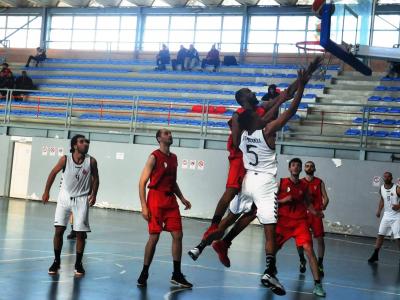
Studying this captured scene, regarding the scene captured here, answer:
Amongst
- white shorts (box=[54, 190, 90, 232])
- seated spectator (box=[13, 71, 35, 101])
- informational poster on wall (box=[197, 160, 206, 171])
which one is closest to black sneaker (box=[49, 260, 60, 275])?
white shorts (box=[54, 190, 90, 232])

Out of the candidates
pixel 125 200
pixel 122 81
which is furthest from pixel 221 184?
pixel 122 81

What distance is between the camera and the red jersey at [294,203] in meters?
9.66

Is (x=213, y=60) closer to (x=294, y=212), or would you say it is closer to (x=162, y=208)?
(x=294, y=212)

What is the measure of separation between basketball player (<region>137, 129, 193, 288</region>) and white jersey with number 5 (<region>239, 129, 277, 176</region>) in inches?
51.3

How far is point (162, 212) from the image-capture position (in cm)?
909

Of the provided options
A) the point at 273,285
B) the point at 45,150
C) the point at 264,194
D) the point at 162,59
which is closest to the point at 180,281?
the point at 273,285

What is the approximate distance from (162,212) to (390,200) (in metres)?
6.90

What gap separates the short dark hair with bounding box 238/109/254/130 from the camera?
8266 mm

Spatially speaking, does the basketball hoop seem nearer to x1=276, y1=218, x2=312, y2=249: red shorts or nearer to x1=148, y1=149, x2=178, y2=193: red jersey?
x1=276, y1=218, x2=312, y2=249: red shorts

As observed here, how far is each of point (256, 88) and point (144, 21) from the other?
1238cm

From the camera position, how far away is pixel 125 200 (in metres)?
23.3

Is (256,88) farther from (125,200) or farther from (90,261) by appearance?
(90,261)

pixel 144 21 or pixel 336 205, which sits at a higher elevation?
pixel 144 21

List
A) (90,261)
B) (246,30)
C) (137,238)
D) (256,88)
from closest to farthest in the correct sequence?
(90,261)
(137,238)
(256,88)
(246,30)
